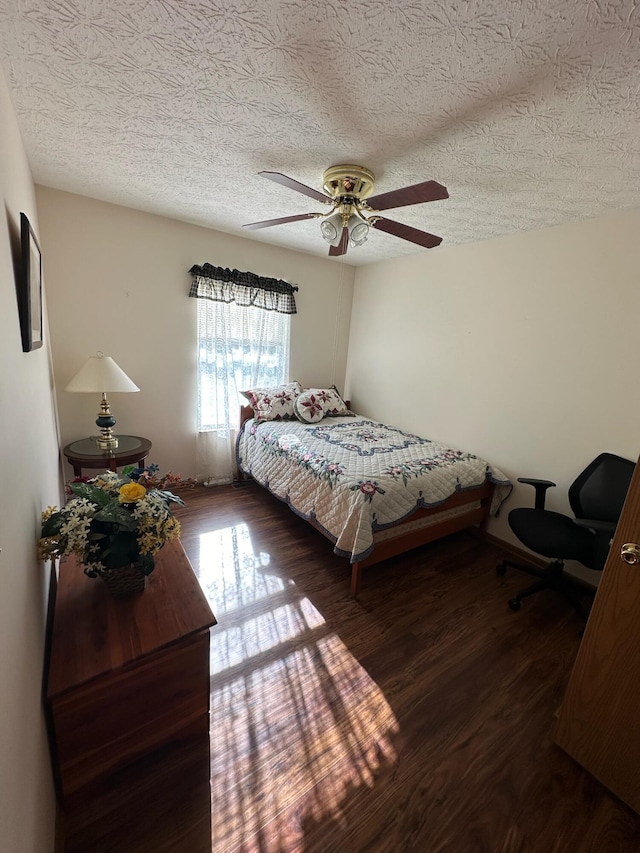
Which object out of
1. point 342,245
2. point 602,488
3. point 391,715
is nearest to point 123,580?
point 391,715

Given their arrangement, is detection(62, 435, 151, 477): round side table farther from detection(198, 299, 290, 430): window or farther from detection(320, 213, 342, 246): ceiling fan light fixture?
detection(320, 213, 342, 246): ceiling fan light fixture

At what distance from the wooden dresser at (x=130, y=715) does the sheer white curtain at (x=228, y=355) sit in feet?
7.10

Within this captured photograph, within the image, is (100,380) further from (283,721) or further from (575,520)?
(575,520)

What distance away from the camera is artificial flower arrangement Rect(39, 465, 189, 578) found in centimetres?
104

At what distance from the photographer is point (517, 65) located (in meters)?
1.03

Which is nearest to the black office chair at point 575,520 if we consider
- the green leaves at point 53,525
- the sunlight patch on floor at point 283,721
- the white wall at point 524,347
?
the white wall at point 524,347

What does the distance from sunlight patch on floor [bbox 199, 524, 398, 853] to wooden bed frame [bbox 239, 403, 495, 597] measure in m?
0.47

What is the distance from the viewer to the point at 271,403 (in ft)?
10.8

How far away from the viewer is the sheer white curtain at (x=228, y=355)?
10.2 ft

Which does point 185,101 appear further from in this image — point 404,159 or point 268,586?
point 268,586

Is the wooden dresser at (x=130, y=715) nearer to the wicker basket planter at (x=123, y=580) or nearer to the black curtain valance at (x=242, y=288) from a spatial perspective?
the wicker basket planter at (x=123, y=580)

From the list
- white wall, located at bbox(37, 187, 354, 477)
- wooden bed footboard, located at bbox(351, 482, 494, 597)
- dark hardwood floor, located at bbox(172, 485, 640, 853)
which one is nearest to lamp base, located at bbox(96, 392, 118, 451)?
white wall, located at bbox(37, 187, 354, 477)

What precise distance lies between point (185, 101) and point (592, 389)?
264 cm

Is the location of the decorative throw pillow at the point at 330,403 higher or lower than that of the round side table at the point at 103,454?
higher
